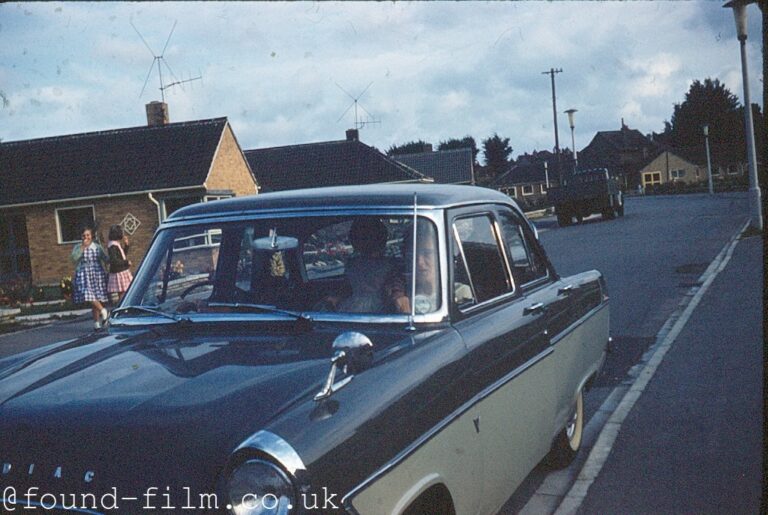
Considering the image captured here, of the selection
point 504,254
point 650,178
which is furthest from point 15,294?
point 650,178

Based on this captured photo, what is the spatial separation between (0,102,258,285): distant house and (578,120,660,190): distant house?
9359 cm

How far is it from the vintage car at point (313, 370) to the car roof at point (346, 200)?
1 centimetres

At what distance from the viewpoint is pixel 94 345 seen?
3.23 meters

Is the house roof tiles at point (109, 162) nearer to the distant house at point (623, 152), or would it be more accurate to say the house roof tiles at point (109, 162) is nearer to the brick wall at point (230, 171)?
the brick wall at point (230, 171)

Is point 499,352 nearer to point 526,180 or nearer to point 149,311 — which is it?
point 149,311

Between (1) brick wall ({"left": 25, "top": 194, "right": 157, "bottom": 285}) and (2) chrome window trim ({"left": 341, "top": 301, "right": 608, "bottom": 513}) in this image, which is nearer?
(2) chrome window trim ({"left": 341, "top": 301, "right": 608, "bottom": 513})

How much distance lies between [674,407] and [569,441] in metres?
1.66

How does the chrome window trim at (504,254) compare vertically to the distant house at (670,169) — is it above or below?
below

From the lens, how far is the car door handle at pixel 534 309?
3906 mm

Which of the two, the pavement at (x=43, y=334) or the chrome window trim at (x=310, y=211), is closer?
the chrome window trim at (x=310, y=211)

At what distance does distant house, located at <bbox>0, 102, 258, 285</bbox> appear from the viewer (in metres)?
28.5

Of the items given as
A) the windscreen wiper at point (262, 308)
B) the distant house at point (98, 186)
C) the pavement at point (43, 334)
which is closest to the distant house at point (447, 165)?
the distant house at point (98, 186)

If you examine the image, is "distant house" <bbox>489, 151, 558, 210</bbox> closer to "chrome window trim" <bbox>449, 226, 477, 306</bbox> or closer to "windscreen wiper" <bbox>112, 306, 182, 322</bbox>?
"chrome window trim" <bbox>449, 226, 477, 306</bbox>

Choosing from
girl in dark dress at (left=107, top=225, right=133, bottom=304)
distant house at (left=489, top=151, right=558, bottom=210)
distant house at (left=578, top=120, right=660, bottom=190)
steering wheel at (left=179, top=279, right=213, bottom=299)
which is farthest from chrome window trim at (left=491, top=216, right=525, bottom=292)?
distant house at (left=578, top=120, right=660, bottom=190)
